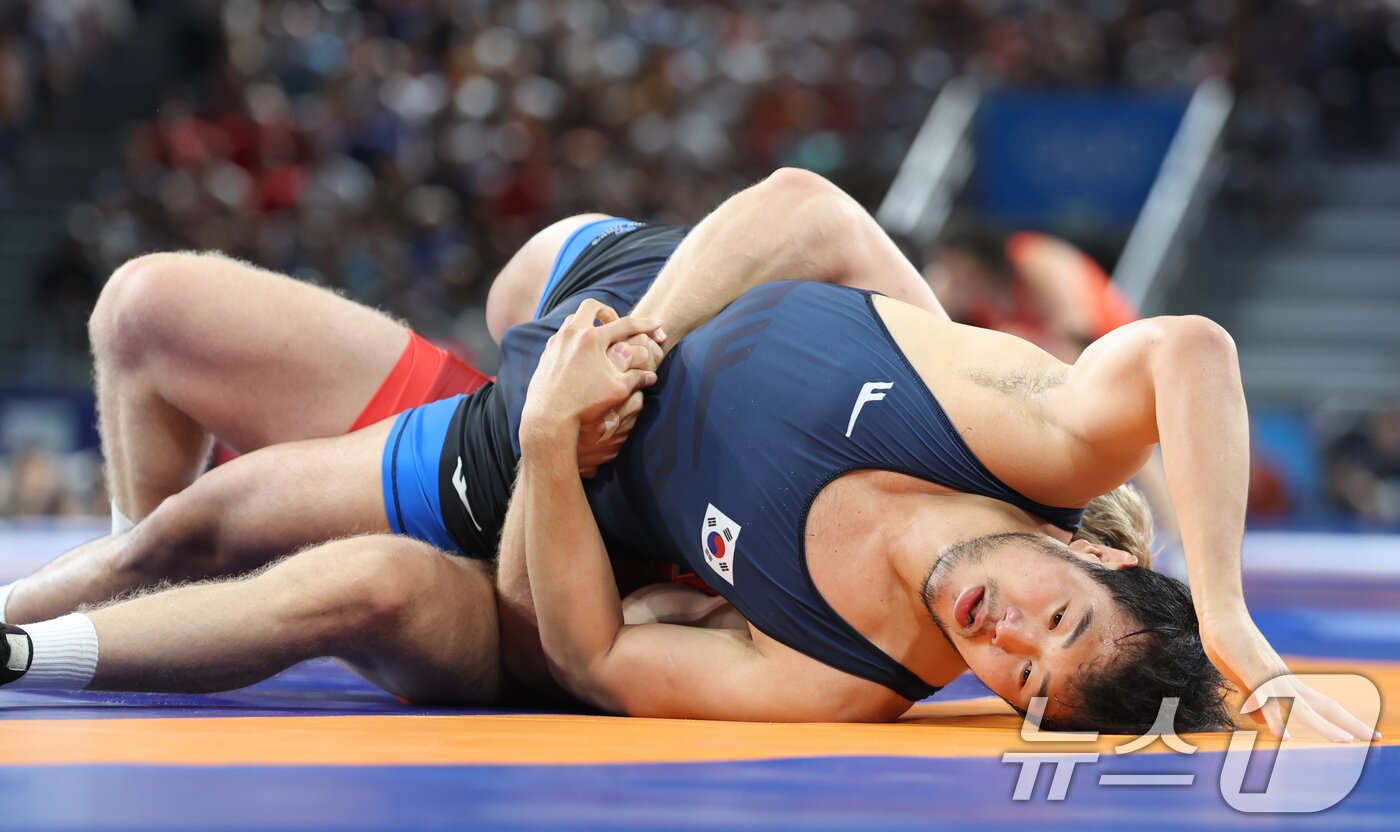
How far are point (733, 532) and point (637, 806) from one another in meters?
0.93

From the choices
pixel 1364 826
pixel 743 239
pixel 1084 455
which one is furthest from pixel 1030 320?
pixel 1364 826

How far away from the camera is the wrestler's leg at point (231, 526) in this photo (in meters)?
2.89

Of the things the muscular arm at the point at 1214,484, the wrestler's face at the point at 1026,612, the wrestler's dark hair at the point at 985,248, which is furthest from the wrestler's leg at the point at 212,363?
the wrestler's dark hair at the point at 985,248

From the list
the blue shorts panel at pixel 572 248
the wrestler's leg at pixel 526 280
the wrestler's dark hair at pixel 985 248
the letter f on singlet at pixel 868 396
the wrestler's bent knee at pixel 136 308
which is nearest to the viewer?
the letter f on singlet at pixel 868 396

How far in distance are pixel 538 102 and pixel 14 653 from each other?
9.39 meters

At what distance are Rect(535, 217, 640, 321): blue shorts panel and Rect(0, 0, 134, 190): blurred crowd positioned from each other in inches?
338

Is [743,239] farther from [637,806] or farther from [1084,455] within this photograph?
[637,806]

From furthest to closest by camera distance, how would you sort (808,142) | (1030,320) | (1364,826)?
1. (808,142)
2. (1030,320)
3. (1364,826)

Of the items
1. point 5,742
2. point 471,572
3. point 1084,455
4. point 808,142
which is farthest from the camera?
point 808,142

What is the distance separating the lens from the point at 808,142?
37.5 ft

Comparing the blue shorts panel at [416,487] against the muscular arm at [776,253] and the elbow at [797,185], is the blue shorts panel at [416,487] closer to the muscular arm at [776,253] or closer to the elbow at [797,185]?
the muscular arm at [776,253]

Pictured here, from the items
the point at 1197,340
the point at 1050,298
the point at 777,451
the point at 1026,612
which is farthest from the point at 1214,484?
the point at 1050,298

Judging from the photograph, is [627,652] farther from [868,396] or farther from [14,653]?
[14,653]

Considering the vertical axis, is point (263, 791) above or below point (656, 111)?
above
